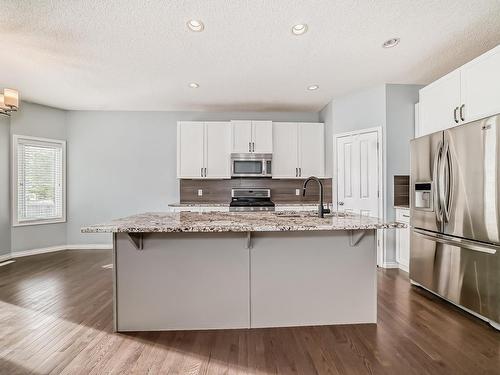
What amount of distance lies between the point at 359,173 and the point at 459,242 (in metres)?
1.83

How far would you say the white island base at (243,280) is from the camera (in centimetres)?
208

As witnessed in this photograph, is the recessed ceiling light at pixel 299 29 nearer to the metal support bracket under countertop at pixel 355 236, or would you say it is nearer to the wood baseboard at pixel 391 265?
the metal support bracket under countertop at pixel 355 236

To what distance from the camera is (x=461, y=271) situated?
91.3 inches

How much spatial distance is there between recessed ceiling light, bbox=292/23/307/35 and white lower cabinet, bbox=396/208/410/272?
8.24 feet

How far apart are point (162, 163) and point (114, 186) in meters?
1.01

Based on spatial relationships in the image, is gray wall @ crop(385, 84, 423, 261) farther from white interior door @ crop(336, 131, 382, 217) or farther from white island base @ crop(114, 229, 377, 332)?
white island base @ crop(114, 229, 377, 332)

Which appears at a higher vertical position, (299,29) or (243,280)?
(299,29)

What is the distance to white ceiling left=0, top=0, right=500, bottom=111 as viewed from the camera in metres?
2.16

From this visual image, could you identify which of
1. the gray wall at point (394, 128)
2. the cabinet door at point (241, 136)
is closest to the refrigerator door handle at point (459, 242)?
the gray wall at point (394, 128)

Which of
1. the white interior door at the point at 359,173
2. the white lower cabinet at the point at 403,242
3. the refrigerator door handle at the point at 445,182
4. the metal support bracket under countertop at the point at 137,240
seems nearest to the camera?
the metal support bracket under countertop at the point at 137,240

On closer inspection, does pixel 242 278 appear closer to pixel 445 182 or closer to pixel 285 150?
pixel 445 182

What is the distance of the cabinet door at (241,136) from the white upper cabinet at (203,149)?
0.11 m

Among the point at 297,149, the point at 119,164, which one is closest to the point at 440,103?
the point at 297,149

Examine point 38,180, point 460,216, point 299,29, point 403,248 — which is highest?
point 299,29
